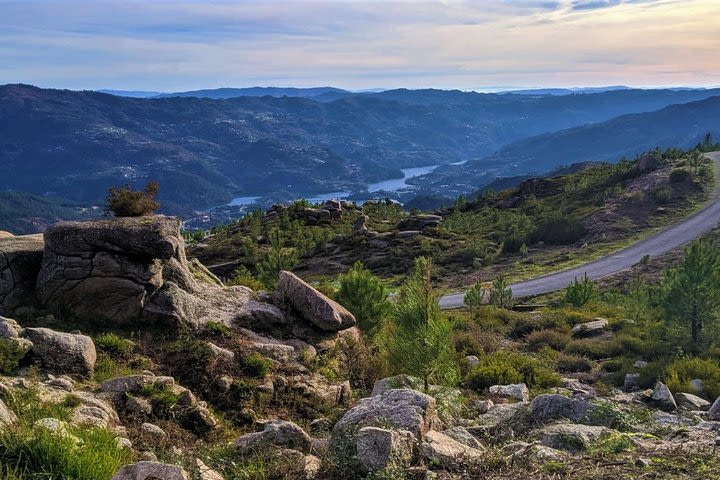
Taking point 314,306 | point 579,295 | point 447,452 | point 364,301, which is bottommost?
point 579,295

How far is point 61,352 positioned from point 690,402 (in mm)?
13056

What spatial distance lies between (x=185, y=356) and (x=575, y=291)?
71.0ft

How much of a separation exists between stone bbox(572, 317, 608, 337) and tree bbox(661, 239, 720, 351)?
13.9 ft

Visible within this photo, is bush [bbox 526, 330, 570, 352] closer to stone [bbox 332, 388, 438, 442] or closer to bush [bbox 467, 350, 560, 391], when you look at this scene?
bush [bbox 467, 350, 560, 391]

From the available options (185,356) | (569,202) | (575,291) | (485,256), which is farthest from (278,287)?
(569,202)

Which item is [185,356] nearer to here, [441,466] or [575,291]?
[441,466]

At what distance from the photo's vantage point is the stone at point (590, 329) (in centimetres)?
2144

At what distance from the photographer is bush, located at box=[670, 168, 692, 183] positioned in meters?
61.1

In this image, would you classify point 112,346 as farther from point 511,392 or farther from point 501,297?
point 501,297

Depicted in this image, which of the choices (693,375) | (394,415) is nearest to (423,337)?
(394,415)

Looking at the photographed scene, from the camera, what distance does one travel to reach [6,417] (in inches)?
265

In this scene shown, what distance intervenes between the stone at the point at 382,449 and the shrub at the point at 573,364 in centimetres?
1229

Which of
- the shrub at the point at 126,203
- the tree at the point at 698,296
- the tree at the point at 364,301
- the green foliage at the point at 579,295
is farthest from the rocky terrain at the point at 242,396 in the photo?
the green foliage at the point at 579,295

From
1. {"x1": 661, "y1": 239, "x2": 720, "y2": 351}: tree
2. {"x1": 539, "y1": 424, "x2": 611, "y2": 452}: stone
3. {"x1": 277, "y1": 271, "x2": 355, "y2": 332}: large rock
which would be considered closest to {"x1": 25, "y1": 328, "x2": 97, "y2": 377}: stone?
{"x1": 277, "y1": 271, "x2": 355, "y2": 332}: large rock
